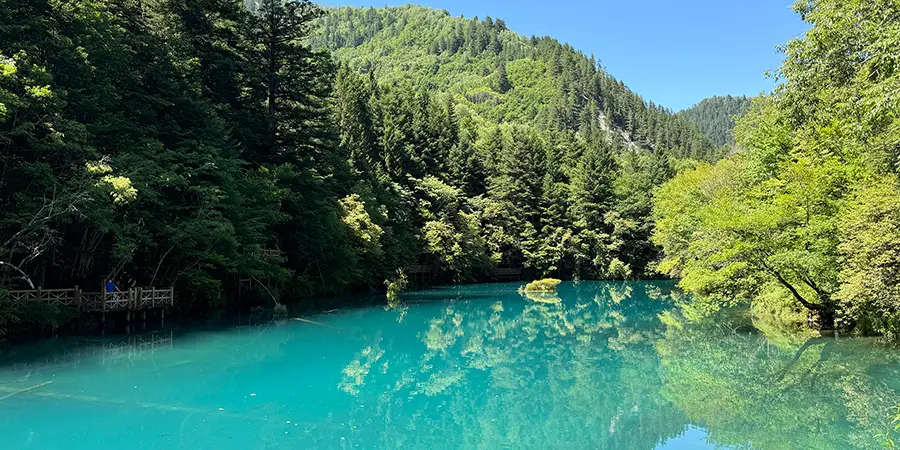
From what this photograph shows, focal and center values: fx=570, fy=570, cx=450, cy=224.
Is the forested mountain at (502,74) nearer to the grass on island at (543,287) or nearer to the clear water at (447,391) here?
the grass on island at (543,287)

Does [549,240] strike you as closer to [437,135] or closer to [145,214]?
[437,135]

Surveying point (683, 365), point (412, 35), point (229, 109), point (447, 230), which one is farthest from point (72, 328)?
point (412, 35)

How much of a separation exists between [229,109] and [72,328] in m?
14.0

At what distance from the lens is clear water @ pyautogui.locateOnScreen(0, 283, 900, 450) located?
9766 mm

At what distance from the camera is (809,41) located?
13180 millimetres

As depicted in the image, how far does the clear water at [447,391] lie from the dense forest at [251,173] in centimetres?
460

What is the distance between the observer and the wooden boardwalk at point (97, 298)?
18.4 meters

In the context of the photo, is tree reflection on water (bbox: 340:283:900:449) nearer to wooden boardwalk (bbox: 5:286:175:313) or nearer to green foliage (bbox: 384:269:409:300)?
wooden boardwalk (bbox: 5:286:175:313)

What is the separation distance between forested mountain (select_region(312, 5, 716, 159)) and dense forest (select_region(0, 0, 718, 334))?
117ft

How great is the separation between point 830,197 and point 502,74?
119171mm

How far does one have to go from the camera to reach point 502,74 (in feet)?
436

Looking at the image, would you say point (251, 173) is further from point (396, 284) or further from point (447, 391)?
point (447, 391)

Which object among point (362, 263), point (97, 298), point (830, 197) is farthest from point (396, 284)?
point (830, 197)

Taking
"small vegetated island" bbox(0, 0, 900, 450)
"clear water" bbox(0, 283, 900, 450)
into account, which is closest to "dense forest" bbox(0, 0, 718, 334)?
"small vegetated island" bbox(0, 0, 900, 450)
